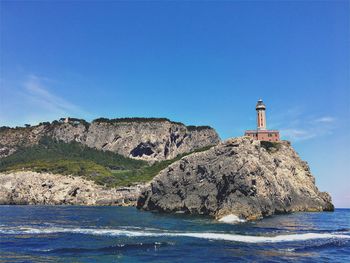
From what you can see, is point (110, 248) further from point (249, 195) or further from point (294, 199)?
point (294, 199)

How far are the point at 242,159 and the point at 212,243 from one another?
5002 centimetres

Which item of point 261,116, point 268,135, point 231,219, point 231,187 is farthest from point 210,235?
point 261,116

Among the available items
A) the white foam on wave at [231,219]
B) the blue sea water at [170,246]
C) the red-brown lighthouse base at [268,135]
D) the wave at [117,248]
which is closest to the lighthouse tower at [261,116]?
the red-brown lighthouse base at [268,135]

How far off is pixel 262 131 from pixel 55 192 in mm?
110044

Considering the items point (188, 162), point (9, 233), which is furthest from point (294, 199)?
point (9, 233)

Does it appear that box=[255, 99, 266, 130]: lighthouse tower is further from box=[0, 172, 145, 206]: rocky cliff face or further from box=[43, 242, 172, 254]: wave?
box=[43, 242, 172, 254]: wave

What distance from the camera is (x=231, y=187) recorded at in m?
88.6

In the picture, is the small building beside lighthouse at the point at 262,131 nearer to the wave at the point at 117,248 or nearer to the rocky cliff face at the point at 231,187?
the rocky cliff face at the point at 231,187

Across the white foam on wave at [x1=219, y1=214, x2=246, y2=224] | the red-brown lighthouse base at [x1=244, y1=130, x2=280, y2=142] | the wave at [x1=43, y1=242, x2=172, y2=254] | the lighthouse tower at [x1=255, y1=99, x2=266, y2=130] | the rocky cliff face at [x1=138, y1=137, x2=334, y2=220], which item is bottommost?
the wave at [x1=43, y1=242, x2=172, y2=254]

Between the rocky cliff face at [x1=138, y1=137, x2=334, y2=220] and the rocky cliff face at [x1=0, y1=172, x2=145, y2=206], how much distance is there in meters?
53.7

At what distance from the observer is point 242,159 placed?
306 feet

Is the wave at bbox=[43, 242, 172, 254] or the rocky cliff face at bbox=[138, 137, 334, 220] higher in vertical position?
the rocky cliff face at bbox=[138, 137, 334, 220]

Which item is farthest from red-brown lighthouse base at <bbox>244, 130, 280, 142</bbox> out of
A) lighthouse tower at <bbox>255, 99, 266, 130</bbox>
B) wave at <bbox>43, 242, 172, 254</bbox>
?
wave at <bbox>43, 242, 172, 254</bbox>

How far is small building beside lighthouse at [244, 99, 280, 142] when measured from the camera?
570ft
